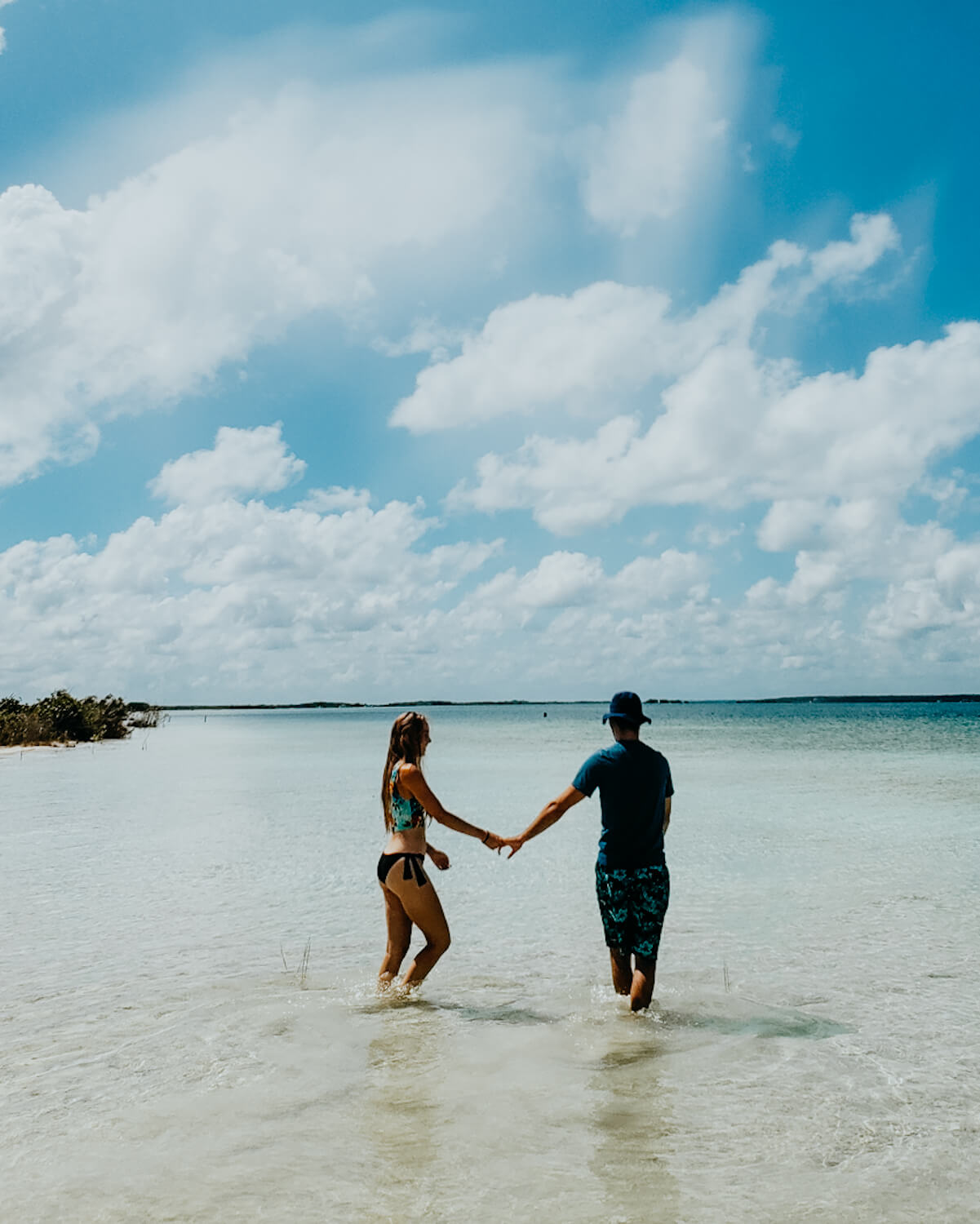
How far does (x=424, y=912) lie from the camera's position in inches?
265

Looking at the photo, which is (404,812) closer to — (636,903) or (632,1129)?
(636,903)

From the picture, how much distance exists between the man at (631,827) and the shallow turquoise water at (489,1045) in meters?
0.78

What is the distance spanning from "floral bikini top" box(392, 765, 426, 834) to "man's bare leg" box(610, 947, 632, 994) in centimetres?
169

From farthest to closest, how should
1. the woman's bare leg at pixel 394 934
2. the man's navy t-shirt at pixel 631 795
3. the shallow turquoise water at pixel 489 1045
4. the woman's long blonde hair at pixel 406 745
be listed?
the woman's bare leg at pixel 394 934, the woman's long blonde hair at pixel 406 745, the man's navy t-shirt at pixel 631 795, the shallow turquoise water at pixel 489 1045

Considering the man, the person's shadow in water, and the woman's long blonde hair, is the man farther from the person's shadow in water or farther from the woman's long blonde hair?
the woman's long blonde hair

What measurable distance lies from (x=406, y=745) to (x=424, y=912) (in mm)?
1245

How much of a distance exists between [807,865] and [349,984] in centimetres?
851

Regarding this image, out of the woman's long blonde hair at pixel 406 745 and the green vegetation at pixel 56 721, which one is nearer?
the woman's long blonde hair at pixel 406 745

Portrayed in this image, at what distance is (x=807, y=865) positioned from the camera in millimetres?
13906

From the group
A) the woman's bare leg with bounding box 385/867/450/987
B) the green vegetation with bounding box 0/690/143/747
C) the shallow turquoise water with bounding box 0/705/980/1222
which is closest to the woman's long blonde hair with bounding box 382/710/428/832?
the woman's bare leg with bounding box 385/867/450/987

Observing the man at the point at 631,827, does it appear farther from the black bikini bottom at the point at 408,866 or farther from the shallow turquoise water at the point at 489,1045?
the black bikini bottom at the point at 408,866

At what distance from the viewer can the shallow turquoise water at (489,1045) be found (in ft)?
14.5

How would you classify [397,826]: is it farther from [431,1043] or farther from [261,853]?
[261,853]

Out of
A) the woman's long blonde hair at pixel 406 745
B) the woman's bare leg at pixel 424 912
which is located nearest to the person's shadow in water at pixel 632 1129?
the woman's bare leg at pixel 424 912
